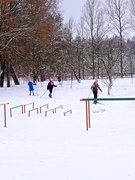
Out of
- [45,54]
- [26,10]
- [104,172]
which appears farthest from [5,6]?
[104,172]

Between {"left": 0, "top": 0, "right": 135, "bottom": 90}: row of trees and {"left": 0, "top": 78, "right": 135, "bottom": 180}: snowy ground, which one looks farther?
{"left": 0, "top": 0, "right": 135, "bottom": 90}: row of trees

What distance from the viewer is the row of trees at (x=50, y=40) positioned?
28972 millimetres

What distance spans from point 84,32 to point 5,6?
26.3m

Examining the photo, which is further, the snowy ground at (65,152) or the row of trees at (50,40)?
the row of trees at (50,40)

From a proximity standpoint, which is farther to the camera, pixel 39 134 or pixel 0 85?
pixel 0 85

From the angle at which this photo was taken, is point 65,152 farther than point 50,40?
No

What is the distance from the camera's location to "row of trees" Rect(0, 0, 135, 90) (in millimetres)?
28972

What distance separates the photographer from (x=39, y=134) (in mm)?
10961

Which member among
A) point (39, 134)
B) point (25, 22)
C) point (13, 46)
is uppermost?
point (25, 22)

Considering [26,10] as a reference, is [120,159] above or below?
below

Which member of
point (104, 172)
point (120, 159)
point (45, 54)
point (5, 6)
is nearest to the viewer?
point (104, 172)

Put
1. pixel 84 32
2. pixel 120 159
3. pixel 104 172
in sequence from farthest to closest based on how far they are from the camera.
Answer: pixel 84 32, pixel 120 159, pixel 104 172

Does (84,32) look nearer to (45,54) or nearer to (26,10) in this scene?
(45,54)

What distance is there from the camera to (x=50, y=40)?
1532 inches
